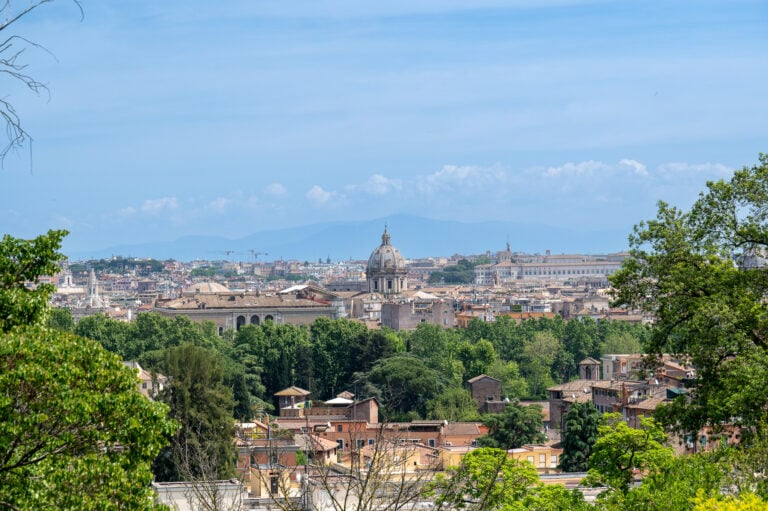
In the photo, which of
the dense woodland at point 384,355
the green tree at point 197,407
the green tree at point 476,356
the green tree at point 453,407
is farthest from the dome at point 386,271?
the green tree at point 197,407

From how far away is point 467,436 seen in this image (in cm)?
4247

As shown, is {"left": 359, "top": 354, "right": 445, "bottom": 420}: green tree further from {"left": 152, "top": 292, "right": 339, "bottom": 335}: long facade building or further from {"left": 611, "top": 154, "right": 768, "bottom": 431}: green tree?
{"left": 152, "top": 292, "right": 339, "bottom": 335}: long facade building

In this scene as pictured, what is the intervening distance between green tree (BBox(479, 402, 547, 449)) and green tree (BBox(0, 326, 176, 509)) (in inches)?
1118

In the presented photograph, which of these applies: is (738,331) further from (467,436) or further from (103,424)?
(467,436)

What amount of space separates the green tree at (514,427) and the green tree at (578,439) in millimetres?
2861

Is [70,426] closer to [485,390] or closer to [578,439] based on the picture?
[578,439]

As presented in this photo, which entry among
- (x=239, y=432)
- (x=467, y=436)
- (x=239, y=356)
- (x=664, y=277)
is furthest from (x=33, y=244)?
(x=239, y=356)

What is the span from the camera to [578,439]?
3531 cm

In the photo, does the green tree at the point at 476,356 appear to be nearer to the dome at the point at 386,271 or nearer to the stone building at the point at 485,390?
the stone building at the point at 485,390

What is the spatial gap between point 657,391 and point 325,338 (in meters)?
21.8

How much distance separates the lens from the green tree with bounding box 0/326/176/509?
10.4 m

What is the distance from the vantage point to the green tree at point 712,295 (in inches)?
559

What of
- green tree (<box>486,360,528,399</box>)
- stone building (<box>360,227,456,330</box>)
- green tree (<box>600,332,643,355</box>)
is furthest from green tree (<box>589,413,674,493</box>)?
stone building (<box>360,227,456,330</box>)

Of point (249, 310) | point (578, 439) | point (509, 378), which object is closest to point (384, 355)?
point (509, 378)
